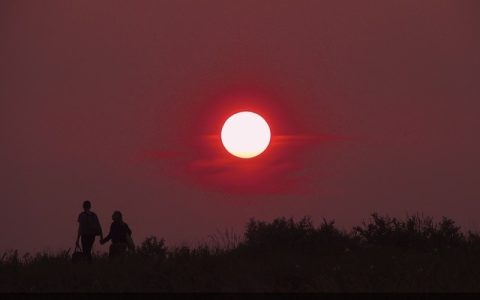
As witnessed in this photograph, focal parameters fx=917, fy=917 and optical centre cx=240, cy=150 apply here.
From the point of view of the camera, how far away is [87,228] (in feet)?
74.2

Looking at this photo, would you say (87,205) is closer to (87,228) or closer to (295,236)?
(87,228)

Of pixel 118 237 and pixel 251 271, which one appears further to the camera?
pixel 118 237

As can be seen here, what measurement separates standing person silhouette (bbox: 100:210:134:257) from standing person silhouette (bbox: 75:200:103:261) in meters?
0.33

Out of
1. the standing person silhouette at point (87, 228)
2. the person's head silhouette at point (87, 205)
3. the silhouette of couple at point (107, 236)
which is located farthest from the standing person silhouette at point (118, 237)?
the person's head silhouette at point (87, 205)

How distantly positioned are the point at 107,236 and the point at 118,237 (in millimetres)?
272

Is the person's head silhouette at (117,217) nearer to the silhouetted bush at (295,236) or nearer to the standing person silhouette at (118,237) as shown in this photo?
the standing person silhouette at (118,237)

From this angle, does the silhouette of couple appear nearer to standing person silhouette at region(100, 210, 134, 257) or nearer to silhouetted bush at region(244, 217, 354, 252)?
standing person silhouette at region(100, 210, 134, 257)

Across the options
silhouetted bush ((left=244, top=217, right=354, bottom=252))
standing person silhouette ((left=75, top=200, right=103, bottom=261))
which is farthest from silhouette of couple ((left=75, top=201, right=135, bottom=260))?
silhouetted bush ((left=244, top=217, right=354, bottom=252))

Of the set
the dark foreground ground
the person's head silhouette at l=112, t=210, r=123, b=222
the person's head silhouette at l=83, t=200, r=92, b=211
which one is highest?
the person's head silhouette at l=83, t=200, r=92, b=211

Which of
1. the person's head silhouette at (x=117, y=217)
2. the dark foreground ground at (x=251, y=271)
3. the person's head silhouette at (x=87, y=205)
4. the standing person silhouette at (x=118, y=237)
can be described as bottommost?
the dark foreground ground at (x=251, y=271)

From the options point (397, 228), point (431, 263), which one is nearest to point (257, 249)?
point (397, 228)

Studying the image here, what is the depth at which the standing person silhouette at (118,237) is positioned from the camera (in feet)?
74.1

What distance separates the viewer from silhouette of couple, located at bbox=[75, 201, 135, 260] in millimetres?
22609

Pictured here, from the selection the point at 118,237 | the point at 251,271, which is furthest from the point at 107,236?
the point at 251,271
